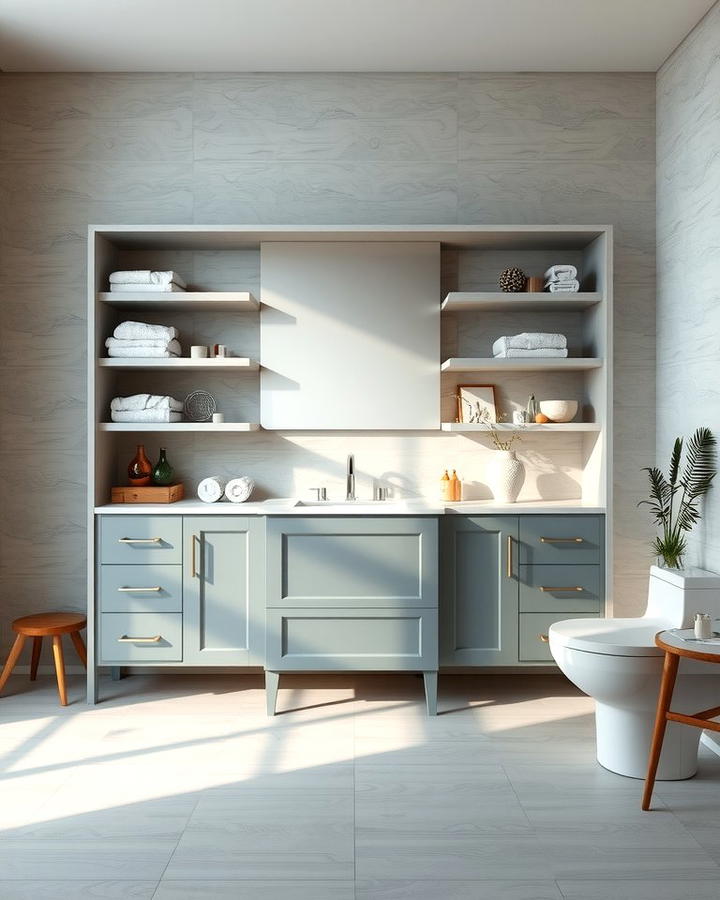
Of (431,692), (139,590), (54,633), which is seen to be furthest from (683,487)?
(54,633)

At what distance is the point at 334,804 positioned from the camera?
8.18ft

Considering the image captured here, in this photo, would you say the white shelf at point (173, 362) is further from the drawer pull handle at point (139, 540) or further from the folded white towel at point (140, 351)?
the drawer pull handle at point (139, 540)

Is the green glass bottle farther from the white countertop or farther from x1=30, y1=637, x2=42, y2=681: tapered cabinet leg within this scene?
x1=30, y1=637, x2=42, y2=681: tapered cabinet leg

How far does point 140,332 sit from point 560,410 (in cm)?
186

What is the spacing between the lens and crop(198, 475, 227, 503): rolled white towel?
11.7 feet

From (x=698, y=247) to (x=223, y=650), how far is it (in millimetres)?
2552

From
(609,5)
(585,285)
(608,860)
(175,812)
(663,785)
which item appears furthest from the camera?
(585,285)

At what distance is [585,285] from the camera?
377 cm

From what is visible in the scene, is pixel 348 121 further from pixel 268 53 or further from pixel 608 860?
pixel 608 860

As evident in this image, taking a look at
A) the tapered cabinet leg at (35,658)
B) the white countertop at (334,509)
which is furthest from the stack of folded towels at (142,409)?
the tapered cabinet leg at (35,658)

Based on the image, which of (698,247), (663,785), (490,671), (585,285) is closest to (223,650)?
(490,671)

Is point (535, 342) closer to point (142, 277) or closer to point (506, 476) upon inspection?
point (506, 476)

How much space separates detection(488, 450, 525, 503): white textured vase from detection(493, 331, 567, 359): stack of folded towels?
45cm

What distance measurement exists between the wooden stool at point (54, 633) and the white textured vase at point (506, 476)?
74.6 inches
